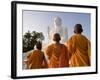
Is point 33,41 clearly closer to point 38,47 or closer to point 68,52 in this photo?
point 38,47

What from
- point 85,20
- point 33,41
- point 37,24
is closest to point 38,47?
point 33,41

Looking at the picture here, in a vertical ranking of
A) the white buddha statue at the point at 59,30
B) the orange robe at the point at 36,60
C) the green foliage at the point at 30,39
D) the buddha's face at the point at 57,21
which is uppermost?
the buddha's face at the point at 57,21

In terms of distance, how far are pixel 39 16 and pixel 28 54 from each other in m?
0.33

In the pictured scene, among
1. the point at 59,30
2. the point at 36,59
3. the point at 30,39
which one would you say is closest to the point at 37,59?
the point at 36,59

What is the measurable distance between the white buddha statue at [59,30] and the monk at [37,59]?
14cm

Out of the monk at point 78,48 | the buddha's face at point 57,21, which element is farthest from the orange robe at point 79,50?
the buddha's face at point 57,21

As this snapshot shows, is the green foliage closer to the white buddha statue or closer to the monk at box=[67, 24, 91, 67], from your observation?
the white buddha statue

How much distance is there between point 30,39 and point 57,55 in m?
0.27

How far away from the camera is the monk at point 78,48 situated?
2057 mm

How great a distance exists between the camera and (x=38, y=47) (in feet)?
6.37

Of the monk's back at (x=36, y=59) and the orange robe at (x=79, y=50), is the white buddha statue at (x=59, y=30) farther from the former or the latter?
the monk's back at (x=36, y=59)

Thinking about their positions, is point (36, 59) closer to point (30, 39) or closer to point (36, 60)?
point (36, 60)

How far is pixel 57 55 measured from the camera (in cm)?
200

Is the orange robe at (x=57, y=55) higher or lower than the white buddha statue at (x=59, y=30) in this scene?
lower
